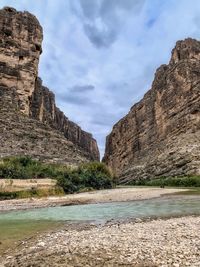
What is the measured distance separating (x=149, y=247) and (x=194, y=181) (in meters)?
38.1

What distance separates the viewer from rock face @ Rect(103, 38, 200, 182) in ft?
201

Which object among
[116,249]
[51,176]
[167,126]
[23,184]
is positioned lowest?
[116,249]

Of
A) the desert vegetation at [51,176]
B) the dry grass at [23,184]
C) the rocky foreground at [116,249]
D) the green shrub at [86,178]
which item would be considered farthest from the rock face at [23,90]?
the rocky foreground at [116,249]

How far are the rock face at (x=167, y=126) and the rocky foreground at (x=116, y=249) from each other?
42677mm

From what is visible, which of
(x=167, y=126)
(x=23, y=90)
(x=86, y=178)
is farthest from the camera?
(x=167, y=126)

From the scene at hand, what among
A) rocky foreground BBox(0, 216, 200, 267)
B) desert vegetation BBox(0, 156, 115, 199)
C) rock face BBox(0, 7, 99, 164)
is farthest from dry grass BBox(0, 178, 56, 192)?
rocky foreground BBox(0, 216, 200, 267)

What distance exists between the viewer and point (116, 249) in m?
8.96

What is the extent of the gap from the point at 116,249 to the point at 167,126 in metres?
72.6

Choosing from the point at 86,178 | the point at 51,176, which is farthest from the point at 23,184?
the point at 86,178

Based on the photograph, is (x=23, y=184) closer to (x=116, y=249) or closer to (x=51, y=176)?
(x=51, y=176)

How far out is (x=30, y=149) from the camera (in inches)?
1841

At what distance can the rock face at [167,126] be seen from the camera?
201ft

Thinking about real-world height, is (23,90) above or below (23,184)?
above

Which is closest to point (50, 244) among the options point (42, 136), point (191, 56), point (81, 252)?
point (81, 252)
